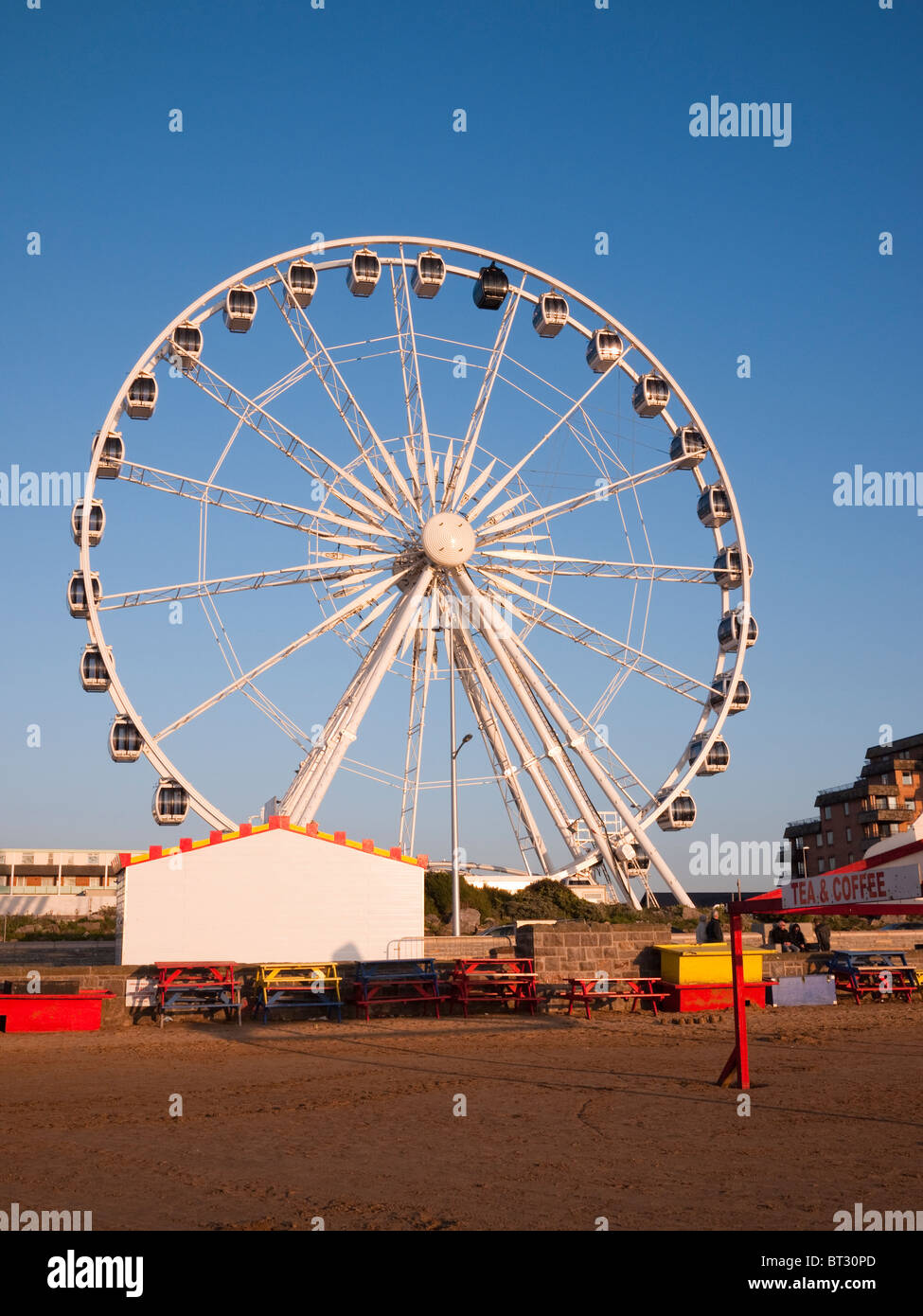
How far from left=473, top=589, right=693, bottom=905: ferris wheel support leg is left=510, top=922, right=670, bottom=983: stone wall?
41.3 ft

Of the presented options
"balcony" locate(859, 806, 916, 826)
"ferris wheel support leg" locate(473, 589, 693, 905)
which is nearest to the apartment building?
"balcony" locate(859, 806, 916, 826)

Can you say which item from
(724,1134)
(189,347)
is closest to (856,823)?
(189,347)

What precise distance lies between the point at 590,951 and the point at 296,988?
4.96 meters

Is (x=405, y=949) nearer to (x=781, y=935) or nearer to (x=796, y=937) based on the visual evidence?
(x=781, y=935)

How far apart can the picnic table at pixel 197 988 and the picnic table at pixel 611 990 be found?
17.2 ft

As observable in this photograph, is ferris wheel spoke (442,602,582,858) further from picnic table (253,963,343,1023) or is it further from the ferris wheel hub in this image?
picnic table (253,963,343,1023)

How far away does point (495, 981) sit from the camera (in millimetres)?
19422

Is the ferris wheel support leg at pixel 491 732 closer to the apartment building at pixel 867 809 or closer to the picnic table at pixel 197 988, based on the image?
the picnic table at pixel 197 988

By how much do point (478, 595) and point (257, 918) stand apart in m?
14.3

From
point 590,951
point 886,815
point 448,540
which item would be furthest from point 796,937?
point 886,815

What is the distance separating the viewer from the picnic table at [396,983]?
737 inches

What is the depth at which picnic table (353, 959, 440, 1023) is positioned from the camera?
18.7 meters
